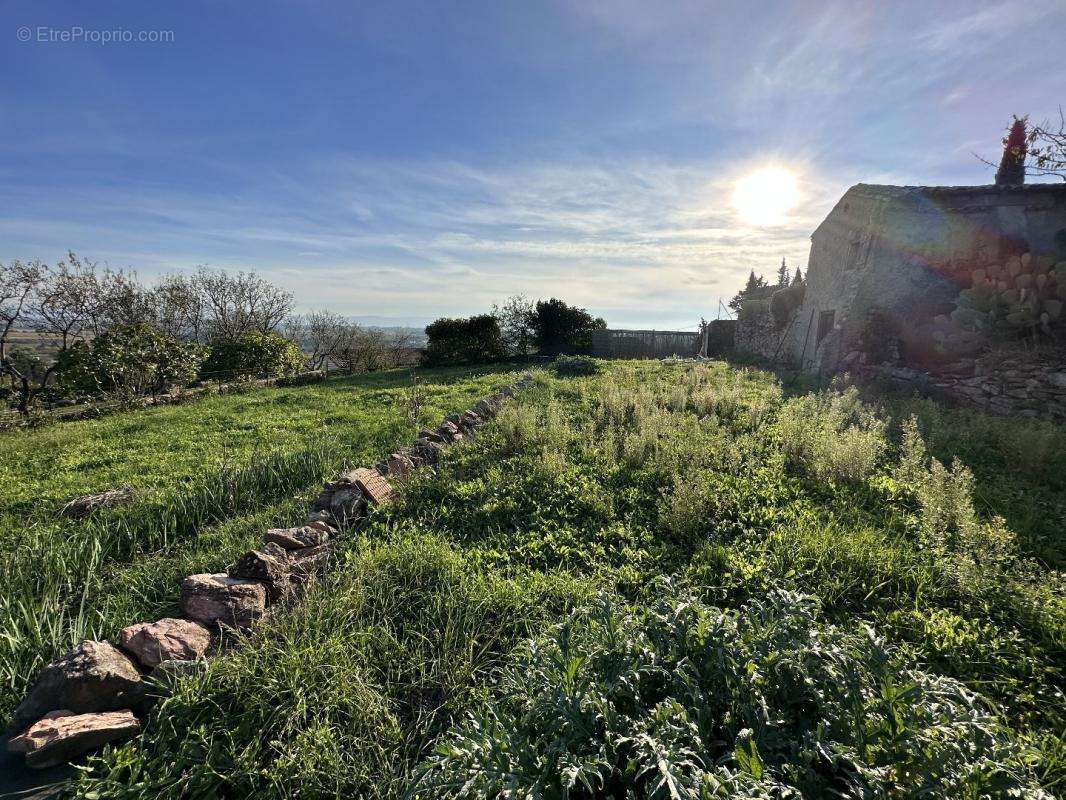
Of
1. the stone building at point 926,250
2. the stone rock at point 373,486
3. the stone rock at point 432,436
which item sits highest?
the stone building at point 926,250

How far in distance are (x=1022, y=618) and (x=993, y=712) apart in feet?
2.95

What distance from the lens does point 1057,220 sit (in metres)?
9.29

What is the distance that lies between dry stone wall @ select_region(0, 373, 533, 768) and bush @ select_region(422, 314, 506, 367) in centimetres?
1515

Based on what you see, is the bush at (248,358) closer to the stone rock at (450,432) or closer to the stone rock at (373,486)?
the stone rock at (450,432)

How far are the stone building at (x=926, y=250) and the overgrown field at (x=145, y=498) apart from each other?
34.7ft

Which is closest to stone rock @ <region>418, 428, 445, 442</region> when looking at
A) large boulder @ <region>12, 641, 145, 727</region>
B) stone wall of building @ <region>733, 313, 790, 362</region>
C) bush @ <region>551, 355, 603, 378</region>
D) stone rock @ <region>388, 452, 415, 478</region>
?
stone rock @ <region>388, 452, 415, 478</region>

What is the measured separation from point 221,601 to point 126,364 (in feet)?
36.2

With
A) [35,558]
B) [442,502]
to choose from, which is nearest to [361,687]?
[442,502]

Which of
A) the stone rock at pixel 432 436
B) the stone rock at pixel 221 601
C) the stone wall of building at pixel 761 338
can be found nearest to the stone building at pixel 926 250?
the stone wall of building at pixel 761 338

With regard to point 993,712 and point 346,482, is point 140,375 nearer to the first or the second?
point 346,482

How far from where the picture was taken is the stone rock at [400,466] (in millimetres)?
4691

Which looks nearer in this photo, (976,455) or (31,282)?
(976,455)

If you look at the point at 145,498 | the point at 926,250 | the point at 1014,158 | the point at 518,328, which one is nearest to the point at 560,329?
the point at 518,328

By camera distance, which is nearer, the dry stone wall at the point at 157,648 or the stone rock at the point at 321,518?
the dry stone wall at the point at 157,648
